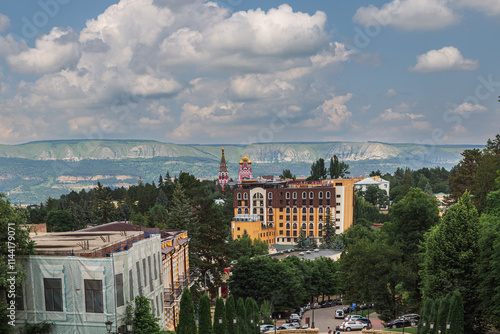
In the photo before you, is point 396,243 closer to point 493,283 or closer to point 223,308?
point 493,283

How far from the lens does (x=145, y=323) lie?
79.6ft

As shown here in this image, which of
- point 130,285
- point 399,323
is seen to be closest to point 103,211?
point 399,323

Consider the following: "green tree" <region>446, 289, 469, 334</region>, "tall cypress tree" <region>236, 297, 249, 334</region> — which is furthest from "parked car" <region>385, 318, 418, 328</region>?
"tall cypress tree" <region>236, 297, 249, 334</region>

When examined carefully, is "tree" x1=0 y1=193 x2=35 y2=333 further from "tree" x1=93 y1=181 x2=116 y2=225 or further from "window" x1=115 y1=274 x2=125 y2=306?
"tree" x1=93 y1=181 x2=116 y2=225

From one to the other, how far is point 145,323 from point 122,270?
290 cm

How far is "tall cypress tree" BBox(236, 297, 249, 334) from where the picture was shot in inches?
1419

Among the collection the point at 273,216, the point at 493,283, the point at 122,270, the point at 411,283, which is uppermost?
the point at 122,270

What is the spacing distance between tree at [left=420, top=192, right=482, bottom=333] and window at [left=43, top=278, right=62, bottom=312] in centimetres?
2496

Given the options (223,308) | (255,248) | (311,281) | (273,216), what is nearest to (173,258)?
(223,308)

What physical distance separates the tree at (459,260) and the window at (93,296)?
23.3 m

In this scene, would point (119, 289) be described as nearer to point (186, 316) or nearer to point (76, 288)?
point (76, 288)

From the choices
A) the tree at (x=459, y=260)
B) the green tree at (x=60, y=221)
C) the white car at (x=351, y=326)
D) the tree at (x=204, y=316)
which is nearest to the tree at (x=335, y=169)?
the green tree at (x=60, y=221)

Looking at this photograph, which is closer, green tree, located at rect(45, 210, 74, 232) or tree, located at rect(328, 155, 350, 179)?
green tree, located at rect(45, 210, 74, 232)

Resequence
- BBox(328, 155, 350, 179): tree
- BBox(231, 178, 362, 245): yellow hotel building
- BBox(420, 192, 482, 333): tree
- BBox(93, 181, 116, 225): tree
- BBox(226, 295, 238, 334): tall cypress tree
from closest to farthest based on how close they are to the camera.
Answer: BBox(420, 192, 482, 333): tree, BBox(226, 295, 238, 334): tall cypress tree, BBox(93, 181, 116, 225): tree, BBox(231, 178, 362, 245): yellow hotel building, BBox(328, 155, 350, 179): tree
